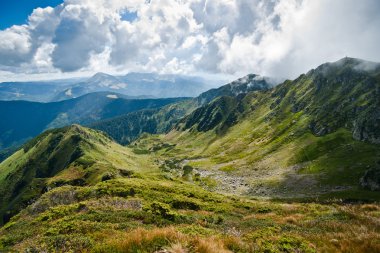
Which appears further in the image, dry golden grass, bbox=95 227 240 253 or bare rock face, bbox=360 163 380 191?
bare rock face, bbox=360 163 380 191

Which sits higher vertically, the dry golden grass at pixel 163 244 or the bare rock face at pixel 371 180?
the dry golden grass at pixel 163 244

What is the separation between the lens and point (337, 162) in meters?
159

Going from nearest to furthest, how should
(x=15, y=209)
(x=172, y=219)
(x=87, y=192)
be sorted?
(x=172, y=219), (x=87, y=192), (x=15, y=209)

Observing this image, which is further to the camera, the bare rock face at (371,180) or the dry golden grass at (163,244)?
the bare rock face at (371,180)

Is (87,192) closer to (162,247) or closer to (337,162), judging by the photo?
(162,247)

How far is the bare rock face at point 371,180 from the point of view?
11930cm

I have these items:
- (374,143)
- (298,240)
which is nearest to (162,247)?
(298,240)

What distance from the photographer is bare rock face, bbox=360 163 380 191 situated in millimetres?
119300

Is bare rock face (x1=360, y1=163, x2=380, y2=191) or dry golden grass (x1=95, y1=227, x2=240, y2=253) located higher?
dry golden grass (x1=95, y1=227, x2=240, y2=253)

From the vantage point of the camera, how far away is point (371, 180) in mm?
121938

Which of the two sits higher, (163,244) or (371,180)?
Result: (163,244)

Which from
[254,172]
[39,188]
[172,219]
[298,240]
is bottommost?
[39,188]

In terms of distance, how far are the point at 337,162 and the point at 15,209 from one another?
585 feet

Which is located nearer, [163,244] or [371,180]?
[163,244]
